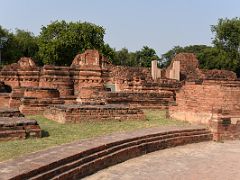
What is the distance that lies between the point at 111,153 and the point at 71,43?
3166 cm

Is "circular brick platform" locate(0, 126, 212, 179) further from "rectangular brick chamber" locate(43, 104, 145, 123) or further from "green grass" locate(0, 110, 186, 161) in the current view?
"rectangular brick chamber" locate(43, 104, 145, 123)

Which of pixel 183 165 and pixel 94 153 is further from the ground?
pixel 94 153

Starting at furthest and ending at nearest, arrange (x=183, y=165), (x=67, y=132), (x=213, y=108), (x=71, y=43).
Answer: (x=71, y=43) → (x=213, y=108) → (x=67, y=132) → (x=183, y=165)

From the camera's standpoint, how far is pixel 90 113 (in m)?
9.86

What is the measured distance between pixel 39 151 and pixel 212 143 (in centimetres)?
453

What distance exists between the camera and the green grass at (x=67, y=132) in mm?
6070

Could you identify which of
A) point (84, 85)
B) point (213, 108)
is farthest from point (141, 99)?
point (84, 85)

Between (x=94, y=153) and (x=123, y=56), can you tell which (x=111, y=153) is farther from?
(x=123, y=56)

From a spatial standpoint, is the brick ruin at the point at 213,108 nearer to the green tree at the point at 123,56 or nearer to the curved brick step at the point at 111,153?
the curved brick step at the point at 111,153

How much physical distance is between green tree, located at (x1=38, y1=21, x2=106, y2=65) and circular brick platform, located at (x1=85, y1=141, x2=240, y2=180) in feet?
98.2

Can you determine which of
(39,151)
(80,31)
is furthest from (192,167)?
(80,31)

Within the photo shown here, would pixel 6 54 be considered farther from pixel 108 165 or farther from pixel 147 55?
pixel 108 165

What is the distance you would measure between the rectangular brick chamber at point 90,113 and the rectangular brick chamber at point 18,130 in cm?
211

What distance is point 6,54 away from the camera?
47.0 metres
